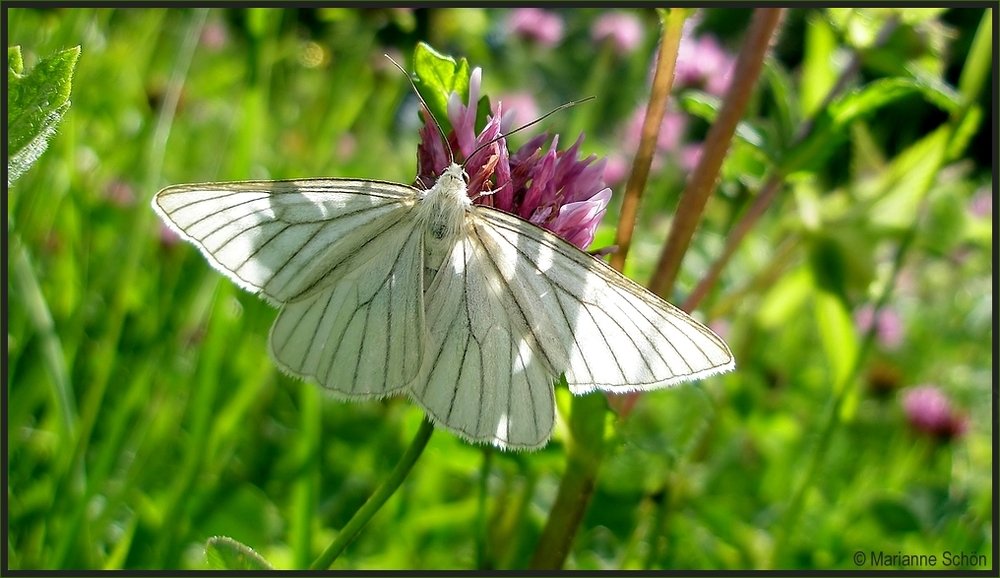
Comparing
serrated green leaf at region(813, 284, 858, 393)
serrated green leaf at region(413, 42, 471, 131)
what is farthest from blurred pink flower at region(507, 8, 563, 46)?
serrated green leaf at region(413, 42, 471, 131)

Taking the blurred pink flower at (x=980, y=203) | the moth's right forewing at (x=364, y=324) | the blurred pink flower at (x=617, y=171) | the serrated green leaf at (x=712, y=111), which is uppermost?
the blurred pink flower at (x=980, y=203)

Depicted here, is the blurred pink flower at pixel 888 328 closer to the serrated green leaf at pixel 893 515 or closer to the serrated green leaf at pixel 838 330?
the serrated green leaf at pixel 893 515

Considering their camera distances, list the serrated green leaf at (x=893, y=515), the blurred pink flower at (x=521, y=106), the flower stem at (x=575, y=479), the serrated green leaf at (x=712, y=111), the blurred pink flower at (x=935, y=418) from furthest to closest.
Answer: the blurred pink flower at (x=521, y=106), the blurred pink flower at (x=935, y=418), the serrated green leaf at (x=893, y=515), the serrated green leaf at (x=712, y=111), the flower stem at (x=575, y=479)

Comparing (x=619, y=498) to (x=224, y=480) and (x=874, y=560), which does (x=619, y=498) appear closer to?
(x=874, y=560)

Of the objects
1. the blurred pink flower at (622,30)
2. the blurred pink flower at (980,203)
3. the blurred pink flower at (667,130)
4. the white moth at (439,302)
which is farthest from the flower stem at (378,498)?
the blurred pink flower at (980,203)

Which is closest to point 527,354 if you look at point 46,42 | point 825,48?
point 825,48
